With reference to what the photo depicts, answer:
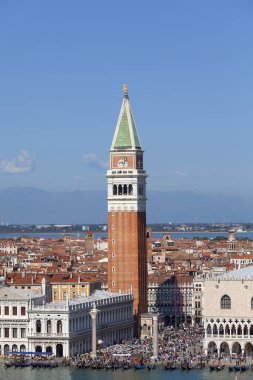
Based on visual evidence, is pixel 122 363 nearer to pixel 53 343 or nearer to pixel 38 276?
pixel 53 343

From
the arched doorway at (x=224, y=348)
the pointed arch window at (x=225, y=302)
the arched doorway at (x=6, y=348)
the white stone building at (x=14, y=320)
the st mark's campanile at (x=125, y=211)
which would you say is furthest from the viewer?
the st mark's campanile at (x=125, y=211)

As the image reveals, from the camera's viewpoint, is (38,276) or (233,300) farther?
(38,276)

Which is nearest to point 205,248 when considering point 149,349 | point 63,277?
point 63,277

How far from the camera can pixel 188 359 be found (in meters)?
52.6

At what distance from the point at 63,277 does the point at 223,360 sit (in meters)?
15.0

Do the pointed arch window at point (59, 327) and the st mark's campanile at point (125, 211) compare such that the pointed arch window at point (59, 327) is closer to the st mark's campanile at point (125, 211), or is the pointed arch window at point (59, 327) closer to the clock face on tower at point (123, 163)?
→ the st mark's campanile at point (125, 211)

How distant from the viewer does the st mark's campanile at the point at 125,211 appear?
62.3 metres

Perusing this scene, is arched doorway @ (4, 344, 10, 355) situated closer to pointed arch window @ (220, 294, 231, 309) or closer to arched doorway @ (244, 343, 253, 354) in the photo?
pointed arch window @ (220, 294, 231, 309)

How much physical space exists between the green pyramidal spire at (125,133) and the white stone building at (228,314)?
9.89 m

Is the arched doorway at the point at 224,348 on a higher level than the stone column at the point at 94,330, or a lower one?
lower

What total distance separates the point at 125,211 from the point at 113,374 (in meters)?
12.6

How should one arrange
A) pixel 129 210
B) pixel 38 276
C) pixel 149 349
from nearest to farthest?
pixel 149 349
pixel 129 210
pixel 38 276

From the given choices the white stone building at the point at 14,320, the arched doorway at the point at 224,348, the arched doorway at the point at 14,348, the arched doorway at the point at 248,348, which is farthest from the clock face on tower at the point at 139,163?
the arched doorway at the point at 248,348

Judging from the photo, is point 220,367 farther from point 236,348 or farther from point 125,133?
point 125,133
